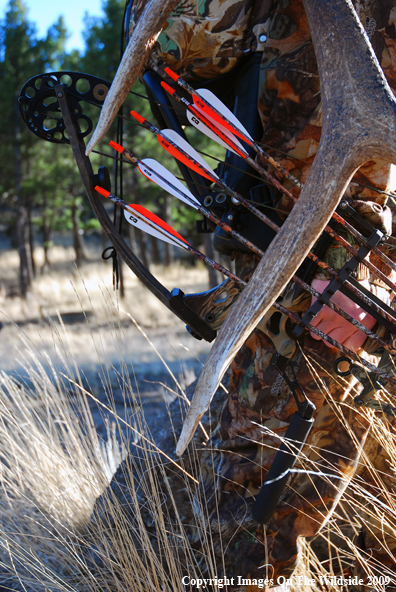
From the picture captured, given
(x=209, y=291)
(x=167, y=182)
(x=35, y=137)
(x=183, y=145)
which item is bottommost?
(x=35, y=137)

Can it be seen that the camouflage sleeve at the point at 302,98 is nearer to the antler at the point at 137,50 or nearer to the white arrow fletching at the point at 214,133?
the white arrow fletching at the point at 214,133

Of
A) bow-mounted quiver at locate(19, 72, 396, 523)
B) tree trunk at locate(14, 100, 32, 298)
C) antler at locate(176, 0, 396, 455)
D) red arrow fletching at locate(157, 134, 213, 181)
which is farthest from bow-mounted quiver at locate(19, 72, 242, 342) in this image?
tree trunk at locate(14, 100, 32, 298)

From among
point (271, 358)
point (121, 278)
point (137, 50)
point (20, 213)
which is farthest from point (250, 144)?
point (20, 213)

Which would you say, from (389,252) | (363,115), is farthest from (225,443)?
(363,115)

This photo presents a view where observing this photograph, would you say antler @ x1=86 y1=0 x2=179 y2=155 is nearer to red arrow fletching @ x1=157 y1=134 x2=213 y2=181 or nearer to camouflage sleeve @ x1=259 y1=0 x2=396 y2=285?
red arrow fletching @ x1=157 y1=134 x2=213 y2=181

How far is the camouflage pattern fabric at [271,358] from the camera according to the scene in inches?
61.1

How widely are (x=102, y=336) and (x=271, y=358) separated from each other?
20.9 ft

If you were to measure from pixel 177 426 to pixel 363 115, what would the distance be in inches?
90.6

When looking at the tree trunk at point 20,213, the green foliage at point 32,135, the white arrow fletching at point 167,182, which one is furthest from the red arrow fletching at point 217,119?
the tree trunk at point 20,213

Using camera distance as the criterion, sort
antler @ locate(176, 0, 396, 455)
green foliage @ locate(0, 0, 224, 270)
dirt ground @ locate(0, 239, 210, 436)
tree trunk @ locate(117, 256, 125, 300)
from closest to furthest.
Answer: antler @ locate(176, 0, 396, 455)
dirt ground @ locate(0, 239, 210, 436)
tree trunk @ locate(117, 256, 125, 300)
green foliage @ locate(0, 0, 224, 270)

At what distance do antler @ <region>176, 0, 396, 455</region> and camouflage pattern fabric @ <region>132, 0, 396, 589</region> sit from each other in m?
0.48

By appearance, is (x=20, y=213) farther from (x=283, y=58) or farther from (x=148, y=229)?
(x=283, y=58)

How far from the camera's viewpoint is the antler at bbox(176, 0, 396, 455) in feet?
3.31

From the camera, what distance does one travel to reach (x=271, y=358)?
1.73 m
